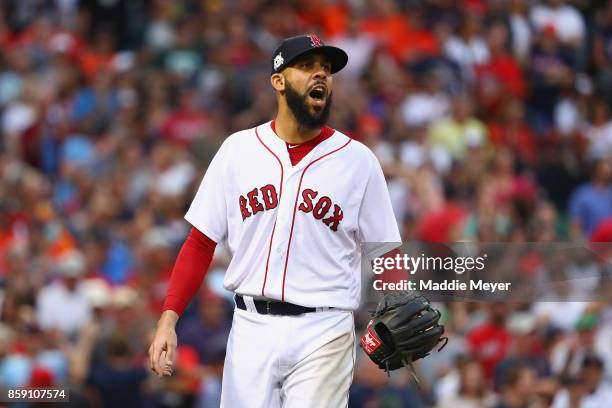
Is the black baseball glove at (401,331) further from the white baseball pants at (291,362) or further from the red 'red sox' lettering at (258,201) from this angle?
the red 'red sox' lettering at (258,201)

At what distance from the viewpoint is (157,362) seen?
16.3 feet

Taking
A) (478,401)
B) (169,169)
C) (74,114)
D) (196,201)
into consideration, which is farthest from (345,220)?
(74,114)

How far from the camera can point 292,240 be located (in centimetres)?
519

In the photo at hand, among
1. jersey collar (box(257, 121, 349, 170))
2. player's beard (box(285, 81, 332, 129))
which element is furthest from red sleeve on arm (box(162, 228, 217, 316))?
player's beard (box(285, 81, 332, 129))

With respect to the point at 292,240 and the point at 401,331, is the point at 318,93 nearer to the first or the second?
the point at 292,240

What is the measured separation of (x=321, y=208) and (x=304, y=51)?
0.63 metres

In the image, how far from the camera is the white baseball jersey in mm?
5176

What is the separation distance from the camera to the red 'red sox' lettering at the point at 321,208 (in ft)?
17.0

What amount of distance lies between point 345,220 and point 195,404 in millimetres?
4422

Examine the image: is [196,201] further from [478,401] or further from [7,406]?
[478,401]

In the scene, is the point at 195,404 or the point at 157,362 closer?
the point at 157,362

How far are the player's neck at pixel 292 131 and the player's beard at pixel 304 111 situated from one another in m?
0.04

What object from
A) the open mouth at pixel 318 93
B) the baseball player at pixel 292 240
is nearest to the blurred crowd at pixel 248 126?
the baseball player at pixel 292 240

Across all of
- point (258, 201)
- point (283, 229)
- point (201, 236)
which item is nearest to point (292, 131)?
point (258, 201)
